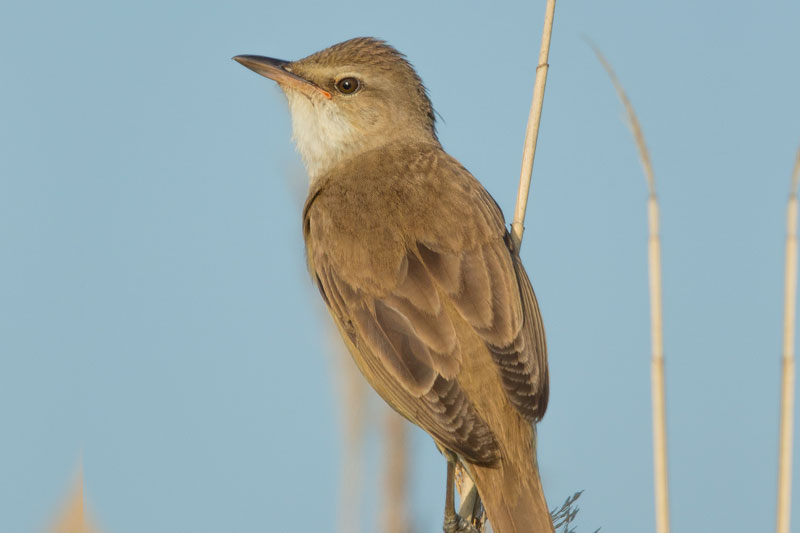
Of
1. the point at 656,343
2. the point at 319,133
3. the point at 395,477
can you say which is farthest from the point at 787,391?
the point at 319,133

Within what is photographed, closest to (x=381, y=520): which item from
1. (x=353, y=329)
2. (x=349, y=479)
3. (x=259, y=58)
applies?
(x=349, y=479)

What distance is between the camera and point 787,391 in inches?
90.6

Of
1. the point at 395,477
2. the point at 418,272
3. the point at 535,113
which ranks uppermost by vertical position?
the point at 535,113

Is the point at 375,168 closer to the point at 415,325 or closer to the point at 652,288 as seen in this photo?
the point at 415,325

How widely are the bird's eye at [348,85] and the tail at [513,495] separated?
1.97 m

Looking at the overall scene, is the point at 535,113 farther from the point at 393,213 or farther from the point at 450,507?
the point at 450,507

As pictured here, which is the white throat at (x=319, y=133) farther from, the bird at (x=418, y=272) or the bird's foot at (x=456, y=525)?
the bird's foot at (x=456, y=525)

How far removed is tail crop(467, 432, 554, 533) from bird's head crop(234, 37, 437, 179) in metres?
1.75

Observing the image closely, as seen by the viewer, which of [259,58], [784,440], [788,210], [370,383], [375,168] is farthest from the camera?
[259,58]

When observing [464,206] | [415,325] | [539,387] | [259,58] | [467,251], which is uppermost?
[259,58]

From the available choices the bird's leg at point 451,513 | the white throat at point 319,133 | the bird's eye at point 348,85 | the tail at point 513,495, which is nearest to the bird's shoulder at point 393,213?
the white throat at point 319,133

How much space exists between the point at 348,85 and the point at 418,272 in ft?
4.13

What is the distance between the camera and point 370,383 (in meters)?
3.34

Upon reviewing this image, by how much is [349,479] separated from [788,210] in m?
1.91
